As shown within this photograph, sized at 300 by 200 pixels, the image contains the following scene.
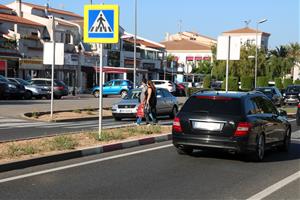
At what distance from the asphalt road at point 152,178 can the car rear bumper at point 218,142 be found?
323mm

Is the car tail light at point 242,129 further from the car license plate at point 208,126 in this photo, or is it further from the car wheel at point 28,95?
the car wheel at point 28,95

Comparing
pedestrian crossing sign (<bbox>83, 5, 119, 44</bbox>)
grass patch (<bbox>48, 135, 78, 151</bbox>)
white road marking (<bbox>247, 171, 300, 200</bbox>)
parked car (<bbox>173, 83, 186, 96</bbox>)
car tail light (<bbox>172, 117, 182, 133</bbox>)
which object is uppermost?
pedestrian crossing sign (<bbox>83, 5, 119, 44</bbox>)

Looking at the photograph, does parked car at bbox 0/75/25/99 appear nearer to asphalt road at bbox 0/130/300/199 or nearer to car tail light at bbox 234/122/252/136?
asphalt road at bbox 0/130/300/199

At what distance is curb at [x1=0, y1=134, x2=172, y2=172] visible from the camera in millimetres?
9242

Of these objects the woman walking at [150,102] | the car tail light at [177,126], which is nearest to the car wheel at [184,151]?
the car tail light at [177,126]

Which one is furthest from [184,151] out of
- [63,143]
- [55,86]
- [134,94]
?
[55,86]

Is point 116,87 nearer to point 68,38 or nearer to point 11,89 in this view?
point 11,89

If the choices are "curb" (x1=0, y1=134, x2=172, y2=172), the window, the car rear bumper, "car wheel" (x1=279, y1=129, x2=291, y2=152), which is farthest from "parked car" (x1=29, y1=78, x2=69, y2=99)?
the car rear bumper

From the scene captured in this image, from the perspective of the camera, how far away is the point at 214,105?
11125 mm

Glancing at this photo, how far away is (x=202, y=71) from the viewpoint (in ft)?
381

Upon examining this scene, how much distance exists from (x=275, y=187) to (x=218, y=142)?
96.9 inches

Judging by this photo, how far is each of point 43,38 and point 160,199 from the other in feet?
182

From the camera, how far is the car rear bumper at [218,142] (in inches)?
416

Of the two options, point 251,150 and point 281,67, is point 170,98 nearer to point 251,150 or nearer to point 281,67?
point 251,150
